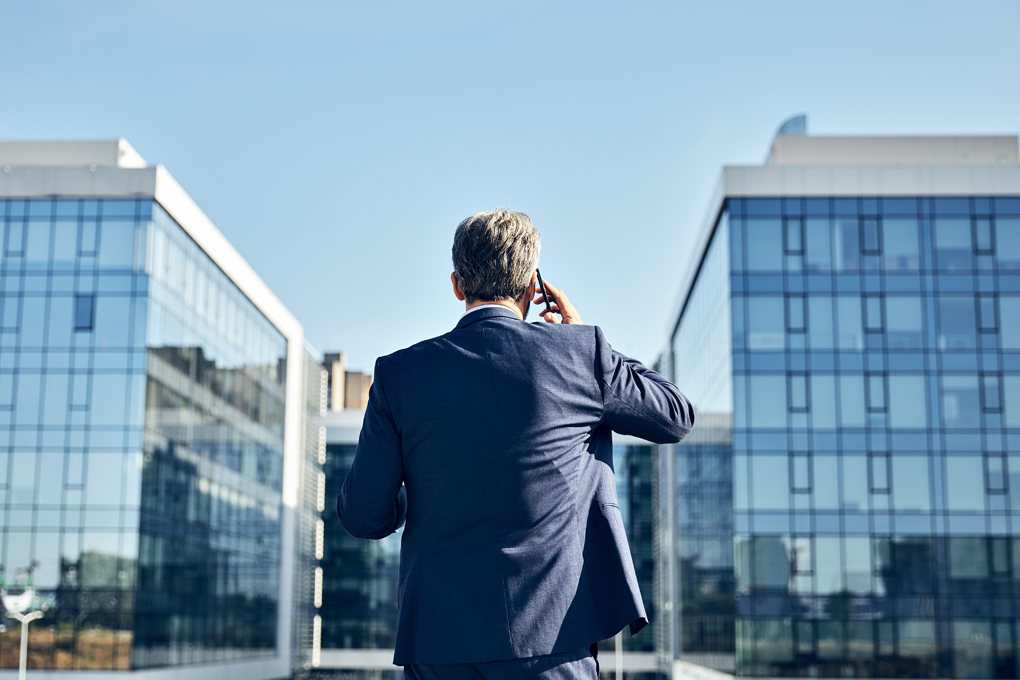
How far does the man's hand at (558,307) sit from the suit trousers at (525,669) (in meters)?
0.63

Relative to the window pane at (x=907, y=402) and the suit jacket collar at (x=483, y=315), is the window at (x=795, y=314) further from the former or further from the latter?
the suit jacket collar at (x=483, y=315)

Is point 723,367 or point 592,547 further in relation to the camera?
point 723,367

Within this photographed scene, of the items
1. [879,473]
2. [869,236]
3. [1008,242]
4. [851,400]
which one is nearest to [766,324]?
[851,400]

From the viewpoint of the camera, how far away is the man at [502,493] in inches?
77.9

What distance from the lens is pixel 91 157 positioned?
121ft

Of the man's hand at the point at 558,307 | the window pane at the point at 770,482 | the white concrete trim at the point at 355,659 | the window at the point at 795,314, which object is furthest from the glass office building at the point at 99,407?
the man's hand at the point at 558,307

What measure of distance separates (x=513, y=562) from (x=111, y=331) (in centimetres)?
3465

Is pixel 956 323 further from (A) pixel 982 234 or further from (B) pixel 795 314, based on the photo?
(B) pixel 795 314

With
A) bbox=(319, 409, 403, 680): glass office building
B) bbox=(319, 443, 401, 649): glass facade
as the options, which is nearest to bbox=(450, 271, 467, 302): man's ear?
bbox=(319, 409, 403, 680): glass office building

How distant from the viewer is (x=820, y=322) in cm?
3397

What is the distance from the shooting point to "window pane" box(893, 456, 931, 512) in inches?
1303

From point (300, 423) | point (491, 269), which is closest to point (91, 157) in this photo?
point (300, 423)

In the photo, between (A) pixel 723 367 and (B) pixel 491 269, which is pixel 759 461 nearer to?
(A) pixel 723 367

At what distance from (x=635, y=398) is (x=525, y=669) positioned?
51cm
